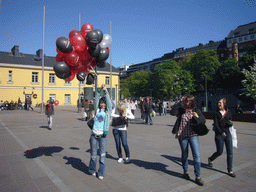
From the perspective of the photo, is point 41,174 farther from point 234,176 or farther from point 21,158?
point 234,176

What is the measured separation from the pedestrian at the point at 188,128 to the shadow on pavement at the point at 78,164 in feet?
7.50

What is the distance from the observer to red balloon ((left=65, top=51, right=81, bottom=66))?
491cm

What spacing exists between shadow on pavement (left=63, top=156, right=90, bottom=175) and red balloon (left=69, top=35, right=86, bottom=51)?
2.94m

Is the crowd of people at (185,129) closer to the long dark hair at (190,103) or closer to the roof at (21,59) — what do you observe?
the long dark hair at (190,103)

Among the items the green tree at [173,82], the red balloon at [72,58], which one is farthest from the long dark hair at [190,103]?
the green tree at [173,82]

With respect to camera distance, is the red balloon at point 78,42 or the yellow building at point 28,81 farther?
the yellow building at point 28,81

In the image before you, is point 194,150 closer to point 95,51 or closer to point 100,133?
point 100,133

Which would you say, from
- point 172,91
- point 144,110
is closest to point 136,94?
point 172,91

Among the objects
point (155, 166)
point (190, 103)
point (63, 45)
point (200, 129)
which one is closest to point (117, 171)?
point (155, 166)

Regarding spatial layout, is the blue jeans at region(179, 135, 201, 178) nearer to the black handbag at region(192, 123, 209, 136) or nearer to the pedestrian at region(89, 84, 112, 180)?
the black handbag at region(192, 123, 209, 136)

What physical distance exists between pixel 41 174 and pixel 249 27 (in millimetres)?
81970

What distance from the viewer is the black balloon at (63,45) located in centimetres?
473

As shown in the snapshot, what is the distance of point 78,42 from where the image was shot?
4.99 meters

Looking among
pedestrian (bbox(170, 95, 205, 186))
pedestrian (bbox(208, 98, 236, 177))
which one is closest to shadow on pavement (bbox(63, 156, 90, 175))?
pedestrian (bbox(170, 95, 205, 186))
